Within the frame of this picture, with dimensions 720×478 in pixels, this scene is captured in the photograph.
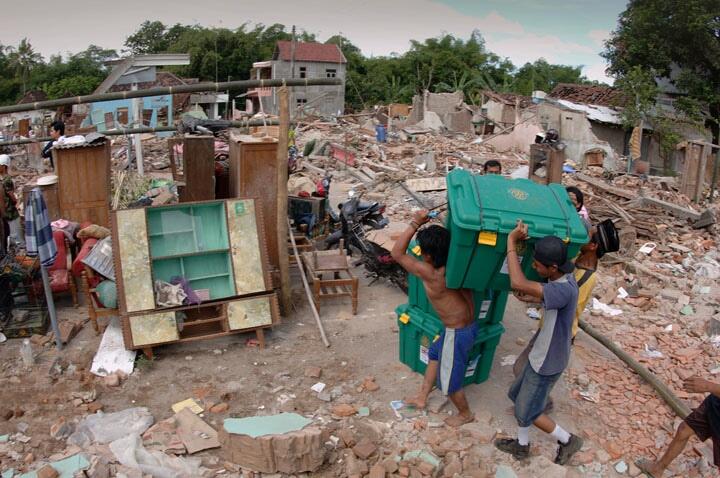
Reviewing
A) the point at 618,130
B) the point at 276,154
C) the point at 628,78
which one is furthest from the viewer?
the point at 618,130

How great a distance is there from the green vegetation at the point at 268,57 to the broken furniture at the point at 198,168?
2888cm

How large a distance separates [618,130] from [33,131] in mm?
22625

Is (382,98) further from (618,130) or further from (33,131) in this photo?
(33,131)

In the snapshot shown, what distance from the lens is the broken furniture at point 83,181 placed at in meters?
6.91

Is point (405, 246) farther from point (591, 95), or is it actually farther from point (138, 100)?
point (591, 95)

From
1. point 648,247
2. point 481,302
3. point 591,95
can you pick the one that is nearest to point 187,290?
point 481,302

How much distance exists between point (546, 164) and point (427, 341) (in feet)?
14.7

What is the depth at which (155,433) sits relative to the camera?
4.32m

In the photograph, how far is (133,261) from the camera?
214 inches

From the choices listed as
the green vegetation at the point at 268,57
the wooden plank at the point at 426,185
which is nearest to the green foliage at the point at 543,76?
the green vegetation at the point at 268,57

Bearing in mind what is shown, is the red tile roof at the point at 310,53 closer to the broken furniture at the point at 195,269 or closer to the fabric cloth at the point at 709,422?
the broken furniture at the point at 195,269

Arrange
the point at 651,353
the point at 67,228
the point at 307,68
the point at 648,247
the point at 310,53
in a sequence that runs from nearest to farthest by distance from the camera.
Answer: the point at 651,353 < the point at 67,228 < the point at 648,247 < the point at 310,53 < the point at 307,68

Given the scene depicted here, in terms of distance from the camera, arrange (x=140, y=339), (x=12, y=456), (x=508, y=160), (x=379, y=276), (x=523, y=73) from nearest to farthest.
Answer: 1. (x=12, y=456)
2. (x=140, y=339)
3. (x=379, y=276)
4. (x=508, y=160)
5. (x=523, y=73)

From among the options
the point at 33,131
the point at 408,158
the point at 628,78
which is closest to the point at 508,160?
the point at 408,158
